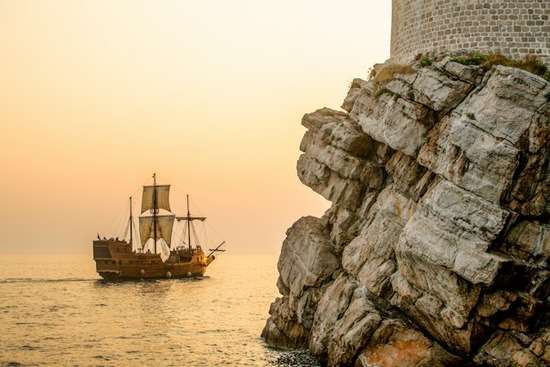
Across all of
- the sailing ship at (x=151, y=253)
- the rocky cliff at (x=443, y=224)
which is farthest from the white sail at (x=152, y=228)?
the rocky cliff at (x=443, y=224)

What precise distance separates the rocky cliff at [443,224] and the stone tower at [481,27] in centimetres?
226

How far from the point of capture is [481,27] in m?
30.8

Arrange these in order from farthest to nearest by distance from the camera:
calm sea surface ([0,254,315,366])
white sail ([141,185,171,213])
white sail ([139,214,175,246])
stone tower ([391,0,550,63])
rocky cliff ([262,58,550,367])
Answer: white sail ([141,185,171,213])
white sail ([139,214,175,246])
calm sea surface ([0,254,315,366])
stone tower ([391,0,550,63])
rocky cliff ([262,58,550,367])

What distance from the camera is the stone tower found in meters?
30.1

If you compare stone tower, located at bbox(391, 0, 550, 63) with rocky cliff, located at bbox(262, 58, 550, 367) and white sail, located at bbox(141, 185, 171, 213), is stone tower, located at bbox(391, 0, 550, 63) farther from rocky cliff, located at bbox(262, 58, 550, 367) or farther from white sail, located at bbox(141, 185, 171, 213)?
white sail, located at bbox(141, 185, 171, 213)

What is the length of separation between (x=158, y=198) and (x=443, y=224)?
102m

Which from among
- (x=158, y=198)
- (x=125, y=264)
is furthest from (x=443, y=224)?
(x=158, y=198)

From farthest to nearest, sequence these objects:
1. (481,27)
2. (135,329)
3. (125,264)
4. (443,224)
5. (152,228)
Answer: (152,228) < (125,264) < (135,329) < (481,27) < (443,224)

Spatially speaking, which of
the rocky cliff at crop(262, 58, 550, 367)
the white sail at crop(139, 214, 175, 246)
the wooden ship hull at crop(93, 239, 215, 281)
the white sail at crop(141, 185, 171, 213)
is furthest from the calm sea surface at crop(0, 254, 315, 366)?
the white sail at crop(141, 185, 171, 213)

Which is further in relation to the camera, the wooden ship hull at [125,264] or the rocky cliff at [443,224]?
the wooden ship hull at [125,264]

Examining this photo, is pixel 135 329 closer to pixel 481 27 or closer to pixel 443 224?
pixel 443 224

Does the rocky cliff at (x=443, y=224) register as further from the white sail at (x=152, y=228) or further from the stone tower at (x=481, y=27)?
the white sail at (x=152, y=228)

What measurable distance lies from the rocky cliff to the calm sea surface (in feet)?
19.7

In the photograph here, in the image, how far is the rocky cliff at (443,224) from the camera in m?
24.8
